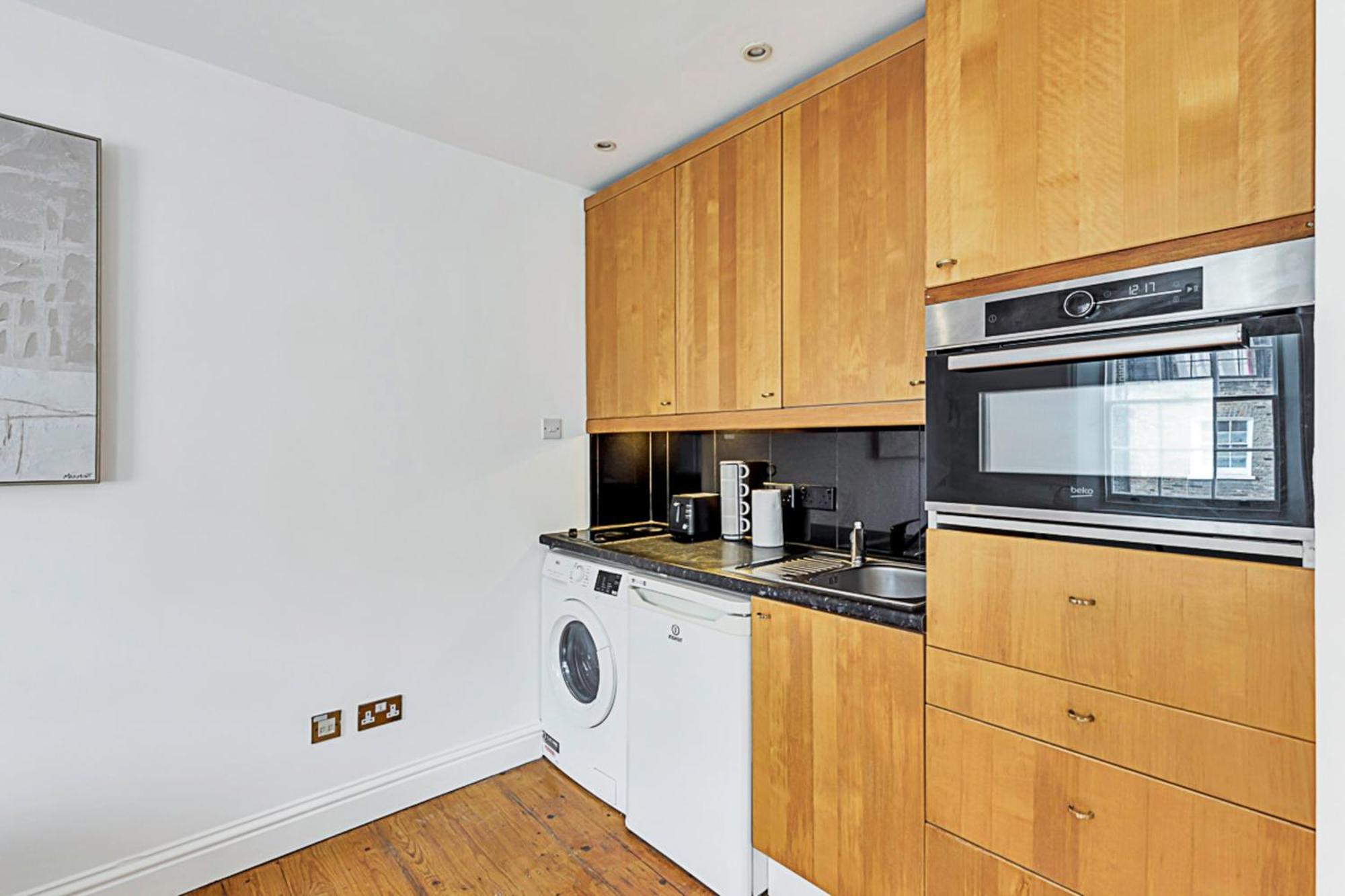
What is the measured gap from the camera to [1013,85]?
141 cm

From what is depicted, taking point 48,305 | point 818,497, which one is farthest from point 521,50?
point 818,497

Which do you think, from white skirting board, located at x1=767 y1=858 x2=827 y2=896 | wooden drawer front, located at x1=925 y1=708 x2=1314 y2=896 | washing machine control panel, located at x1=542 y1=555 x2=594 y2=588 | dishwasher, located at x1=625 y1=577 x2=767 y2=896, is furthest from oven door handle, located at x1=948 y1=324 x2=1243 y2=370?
washing machine control panel, located at x1=542 y1=555 x2=594 y2=588

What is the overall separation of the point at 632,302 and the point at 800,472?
3.15ft

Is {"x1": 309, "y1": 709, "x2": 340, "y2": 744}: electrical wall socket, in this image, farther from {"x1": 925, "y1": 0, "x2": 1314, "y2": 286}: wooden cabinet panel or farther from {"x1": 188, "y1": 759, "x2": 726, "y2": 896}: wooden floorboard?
{"x1": 925, "y1": 0, "x2": 1314, "y2": 286}: wooden cabinet panel

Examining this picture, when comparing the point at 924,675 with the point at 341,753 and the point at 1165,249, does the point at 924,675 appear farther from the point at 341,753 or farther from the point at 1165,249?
the point at 341,753

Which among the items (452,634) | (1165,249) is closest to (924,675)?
(1165,249)

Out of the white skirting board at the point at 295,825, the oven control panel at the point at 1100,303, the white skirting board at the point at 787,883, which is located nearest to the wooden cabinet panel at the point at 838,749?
the white skirting board at the point at 787,883

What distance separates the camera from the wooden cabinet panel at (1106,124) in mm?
1089

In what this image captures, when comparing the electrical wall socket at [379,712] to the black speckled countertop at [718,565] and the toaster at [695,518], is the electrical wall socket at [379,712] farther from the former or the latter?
the toaster at [695,518]

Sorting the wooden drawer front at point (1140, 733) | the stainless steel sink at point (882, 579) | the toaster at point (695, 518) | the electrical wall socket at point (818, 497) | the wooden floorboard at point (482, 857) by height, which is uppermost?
the electrical wall socket at point (818, 497)

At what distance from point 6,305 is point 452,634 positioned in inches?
64.6

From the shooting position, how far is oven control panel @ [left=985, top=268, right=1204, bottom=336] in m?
1.19

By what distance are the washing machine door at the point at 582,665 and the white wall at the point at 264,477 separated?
180mm

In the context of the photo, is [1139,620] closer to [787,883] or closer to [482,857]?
[787,883]
